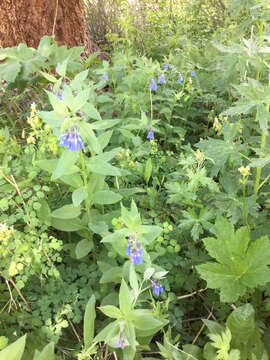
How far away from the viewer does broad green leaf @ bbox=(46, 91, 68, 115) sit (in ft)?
3.96

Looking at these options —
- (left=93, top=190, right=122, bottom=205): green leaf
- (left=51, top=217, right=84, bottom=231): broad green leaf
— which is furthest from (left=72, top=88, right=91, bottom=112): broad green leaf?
(left=51, top=217, right=84, bottom=231): broad green leaf

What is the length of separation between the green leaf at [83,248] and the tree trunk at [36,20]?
2649mm

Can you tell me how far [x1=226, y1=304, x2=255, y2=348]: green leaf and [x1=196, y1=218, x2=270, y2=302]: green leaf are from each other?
68 millimetres

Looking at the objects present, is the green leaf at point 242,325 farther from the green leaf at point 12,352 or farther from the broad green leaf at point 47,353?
the green leaf at point 12,352

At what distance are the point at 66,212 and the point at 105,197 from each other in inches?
8.4

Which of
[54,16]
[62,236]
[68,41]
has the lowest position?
[62,236]

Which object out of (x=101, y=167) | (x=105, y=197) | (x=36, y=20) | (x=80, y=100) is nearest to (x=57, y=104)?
(x=80, y=100)

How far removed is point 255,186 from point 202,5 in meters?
5.54

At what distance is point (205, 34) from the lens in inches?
209

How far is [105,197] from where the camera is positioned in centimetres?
154

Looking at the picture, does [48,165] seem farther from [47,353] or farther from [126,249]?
[47,353]

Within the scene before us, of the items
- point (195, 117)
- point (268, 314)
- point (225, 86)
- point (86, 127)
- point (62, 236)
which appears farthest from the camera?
point (195, 117)

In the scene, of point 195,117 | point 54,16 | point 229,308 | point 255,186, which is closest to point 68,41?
point 54,16

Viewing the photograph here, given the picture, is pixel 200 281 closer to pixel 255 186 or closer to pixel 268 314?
pixel 268 314
